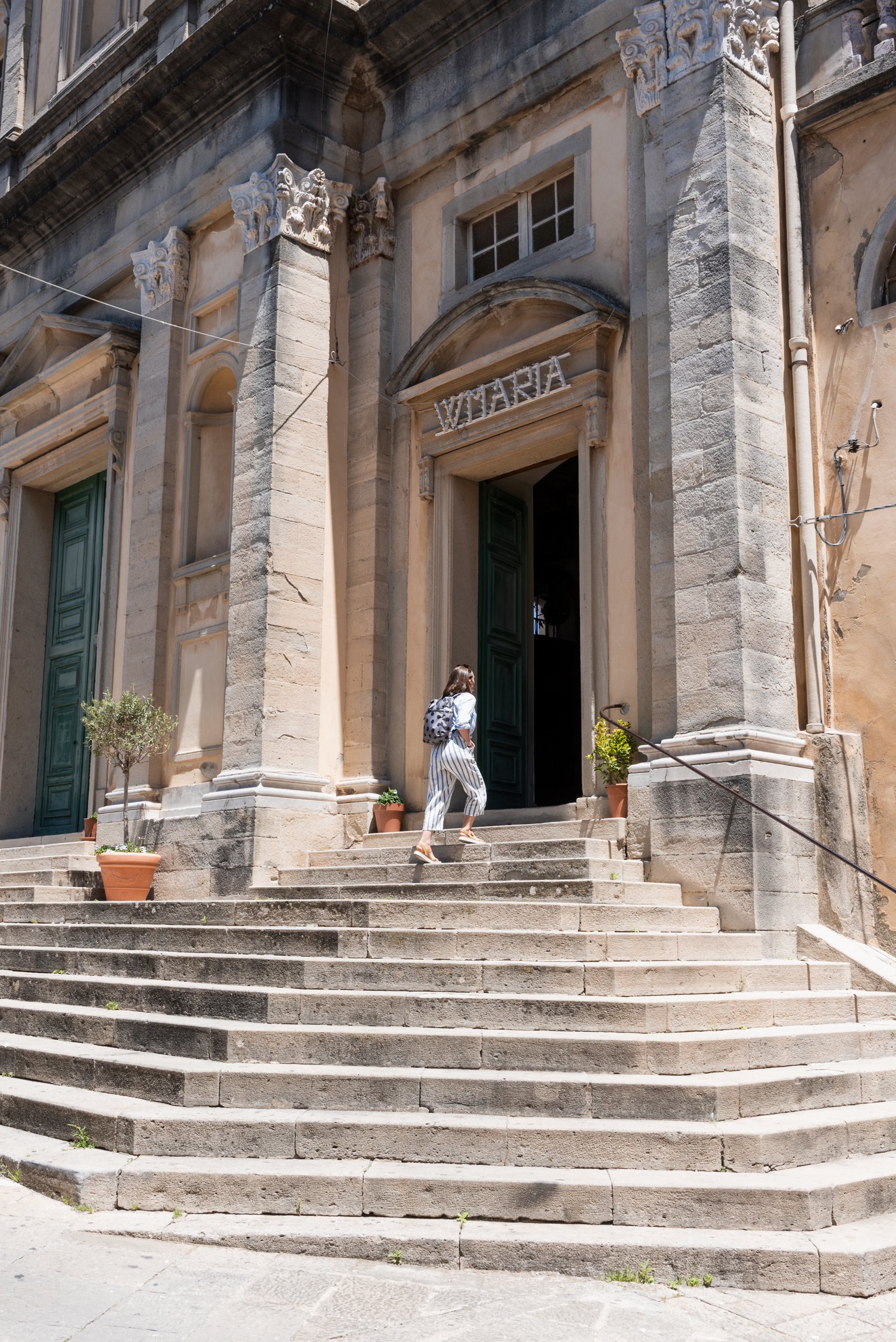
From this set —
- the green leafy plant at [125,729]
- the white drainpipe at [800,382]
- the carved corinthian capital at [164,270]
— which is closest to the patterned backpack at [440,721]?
the white drainpipe at [800,382]

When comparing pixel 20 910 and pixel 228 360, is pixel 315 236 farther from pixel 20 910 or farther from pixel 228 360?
pixel 20 910

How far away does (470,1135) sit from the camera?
19.5 ft

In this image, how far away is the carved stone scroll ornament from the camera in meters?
9.69

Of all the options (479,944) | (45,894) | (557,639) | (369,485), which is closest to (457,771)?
(479,944)

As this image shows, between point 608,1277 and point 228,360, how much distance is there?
33.4ft

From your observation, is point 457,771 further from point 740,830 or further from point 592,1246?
point 592,1246

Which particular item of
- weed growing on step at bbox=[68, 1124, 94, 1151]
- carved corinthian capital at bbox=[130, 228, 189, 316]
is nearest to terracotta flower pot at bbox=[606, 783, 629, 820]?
weed growing on step at bbox=[68, 1124, 94, 1151]

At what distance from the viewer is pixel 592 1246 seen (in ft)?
17.0

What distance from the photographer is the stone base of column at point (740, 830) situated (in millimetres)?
8375

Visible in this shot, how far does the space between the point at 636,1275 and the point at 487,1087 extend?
1.29 m

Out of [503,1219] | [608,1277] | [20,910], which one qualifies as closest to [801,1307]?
[608,1277]

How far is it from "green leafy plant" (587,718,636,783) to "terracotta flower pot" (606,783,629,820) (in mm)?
76

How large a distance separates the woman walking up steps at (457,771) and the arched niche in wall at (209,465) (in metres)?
4.46

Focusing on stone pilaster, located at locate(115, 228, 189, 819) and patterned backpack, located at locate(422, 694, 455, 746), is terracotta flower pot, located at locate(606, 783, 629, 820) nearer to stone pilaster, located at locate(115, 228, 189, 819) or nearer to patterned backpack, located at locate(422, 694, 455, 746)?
patterned backpack, located at locate(422, 694, 455, 746)
